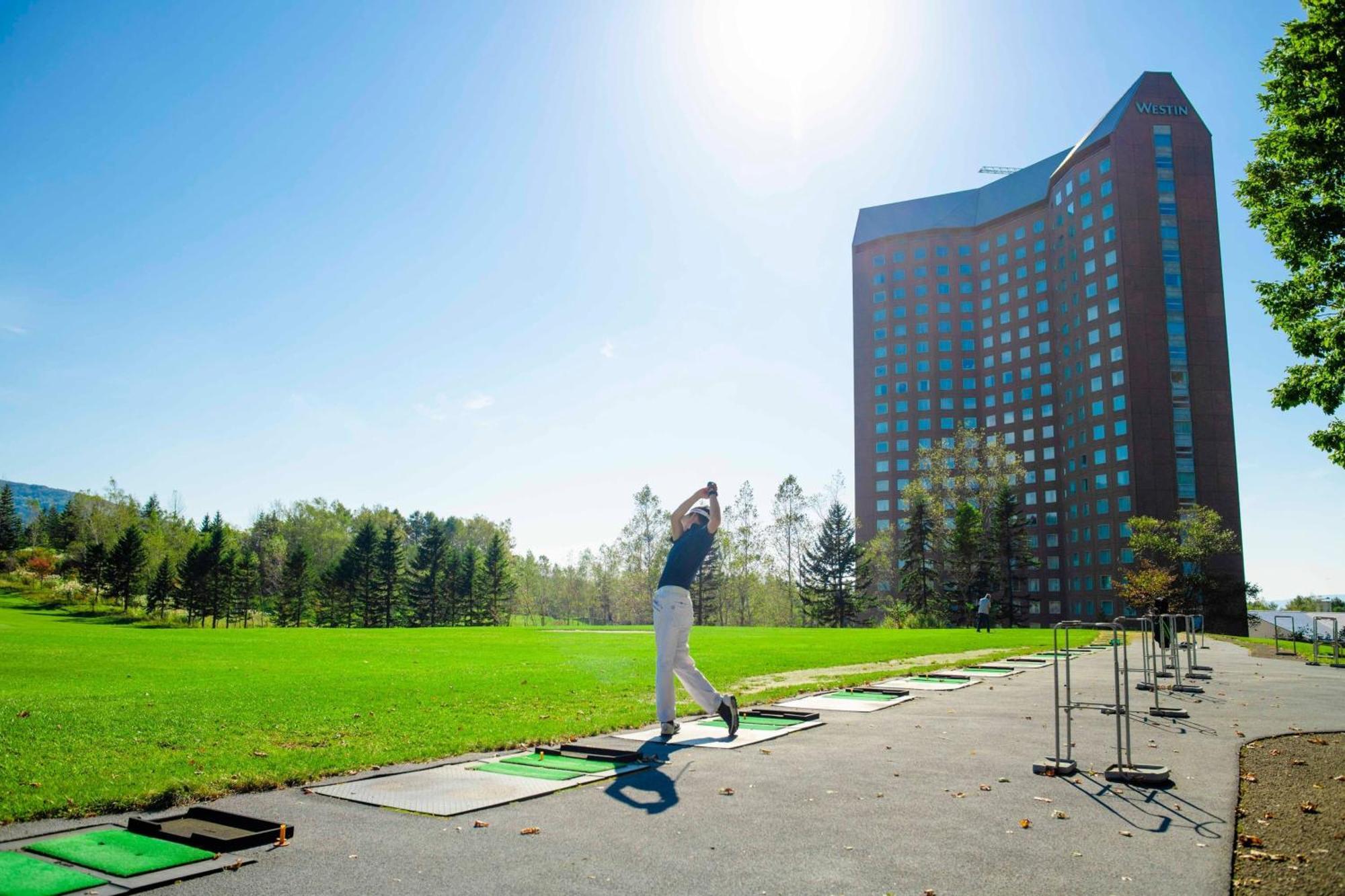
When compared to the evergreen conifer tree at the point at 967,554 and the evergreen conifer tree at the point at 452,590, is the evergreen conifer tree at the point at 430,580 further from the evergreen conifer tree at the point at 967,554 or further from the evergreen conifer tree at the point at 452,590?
the evergreen conifer tree at the point at 967,554

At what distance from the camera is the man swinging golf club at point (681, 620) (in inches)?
373

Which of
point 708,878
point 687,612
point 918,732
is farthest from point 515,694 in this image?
point 708,878

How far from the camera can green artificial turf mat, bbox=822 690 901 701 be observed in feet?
47.0

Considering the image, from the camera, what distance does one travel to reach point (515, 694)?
1415 cm

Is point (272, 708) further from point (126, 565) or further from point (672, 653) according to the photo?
point (126, 565)

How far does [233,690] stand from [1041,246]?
12903 cm

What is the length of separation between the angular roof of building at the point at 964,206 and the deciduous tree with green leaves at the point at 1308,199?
104 m

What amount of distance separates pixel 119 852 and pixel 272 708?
7339 millimetres

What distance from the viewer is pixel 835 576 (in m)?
89.4

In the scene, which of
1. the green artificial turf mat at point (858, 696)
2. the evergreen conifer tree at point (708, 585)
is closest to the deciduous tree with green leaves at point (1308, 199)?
the green artificial turf mat at point (858, 696)

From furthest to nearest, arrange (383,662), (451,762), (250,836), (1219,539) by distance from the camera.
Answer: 1. (1219,539)
2. (383,662)
3. (451,762)
4. (250,836)

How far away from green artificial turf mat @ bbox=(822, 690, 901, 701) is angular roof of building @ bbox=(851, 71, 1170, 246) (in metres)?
121

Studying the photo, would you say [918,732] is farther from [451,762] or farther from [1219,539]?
[1219,539]

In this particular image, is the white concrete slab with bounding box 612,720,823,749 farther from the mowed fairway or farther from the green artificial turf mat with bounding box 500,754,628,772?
the green artificial turf mat with bounding box 500,754,628,772
